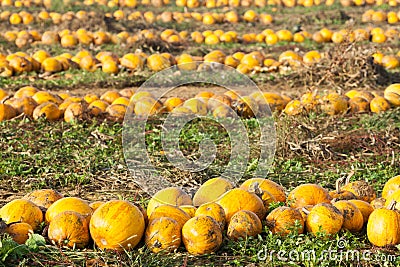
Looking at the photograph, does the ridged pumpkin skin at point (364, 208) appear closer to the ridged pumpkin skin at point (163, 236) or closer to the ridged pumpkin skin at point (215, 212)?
the ridged pumpkin skin at point (215, 212)

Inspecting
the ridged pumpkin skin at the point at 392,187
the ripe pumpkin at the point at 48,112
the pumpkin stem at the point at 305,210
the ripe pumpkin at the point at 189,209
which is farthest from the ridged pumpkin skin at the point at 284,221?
the ripe pumpkin at the point at 48,112

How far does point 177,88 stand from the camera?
978cm

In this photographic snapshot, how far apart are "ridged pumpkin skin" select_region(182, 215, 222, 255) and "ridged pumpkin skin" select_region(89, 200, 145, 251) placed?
0.99 feet

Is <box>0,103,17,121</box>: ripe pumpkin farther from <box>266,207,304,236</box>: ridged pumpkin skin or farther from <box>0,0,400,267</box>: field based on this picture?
<box>266,207,304,236</box>: ridged pumpkin skin

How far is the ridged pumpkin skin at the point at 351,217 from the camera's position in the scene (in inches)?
164

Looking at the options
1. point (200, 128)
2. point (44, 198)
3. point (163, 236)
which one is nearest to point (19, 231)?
point (44, 198)

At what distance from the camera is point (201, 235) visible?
12.7 ft

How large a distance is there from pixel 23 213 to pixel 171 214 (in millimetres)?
1002

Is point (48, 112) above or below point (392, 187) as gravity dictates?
below

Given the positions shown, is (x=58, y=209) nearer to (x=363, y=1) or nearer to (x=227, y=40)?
(x=227, y=40)

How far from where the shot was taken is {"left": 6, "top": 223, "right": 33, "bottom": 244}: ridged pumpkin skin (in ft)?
12.7

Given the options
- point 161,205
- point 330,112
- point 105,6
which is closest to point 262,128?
point 330,112

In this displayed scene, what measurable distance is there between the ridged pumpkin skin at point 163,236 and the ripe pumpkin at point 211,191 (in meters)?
0.72

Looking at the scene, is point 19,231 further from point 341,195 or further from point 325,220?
point 341,195
